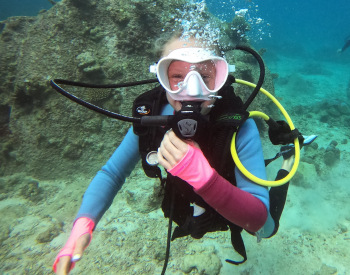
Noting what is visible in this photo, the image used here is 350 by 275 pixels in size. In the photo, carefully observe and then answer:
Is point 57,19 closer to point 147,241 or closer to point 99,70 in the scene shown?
point 99,70

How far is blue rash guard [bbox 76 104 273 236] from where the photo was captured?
→ 5.90 feet

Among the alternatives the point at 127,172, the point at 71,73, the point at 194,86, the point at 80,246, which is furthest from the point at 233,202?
the point at 71,73

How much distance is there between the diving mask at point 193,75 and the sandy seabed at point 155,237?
303cm

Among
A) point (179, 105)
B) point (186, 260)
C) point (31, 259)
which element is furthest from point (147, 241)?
point (179, 105)

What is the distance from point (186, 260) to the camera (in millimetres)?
3453

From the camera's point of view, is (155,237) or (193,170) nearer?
(193,170)

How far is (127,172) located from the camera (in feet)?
7.98

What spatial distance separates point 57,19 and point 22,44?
133cm

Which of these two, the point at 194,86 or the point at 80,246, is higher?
the point at 194,86

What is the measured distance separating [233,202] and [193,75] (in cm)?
109

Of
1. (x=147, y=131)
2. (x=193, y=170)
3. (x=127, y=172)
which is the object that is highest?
(x=193, y=170)

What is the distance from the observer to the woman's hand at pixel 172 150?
1416 mm

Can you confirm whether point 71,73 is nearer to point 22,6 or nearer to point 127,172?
point 127,172

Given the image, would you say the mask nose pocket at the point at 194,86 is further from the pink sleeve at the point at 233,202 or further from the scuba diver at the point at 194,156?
the pink sleeve at the point at 233,202
